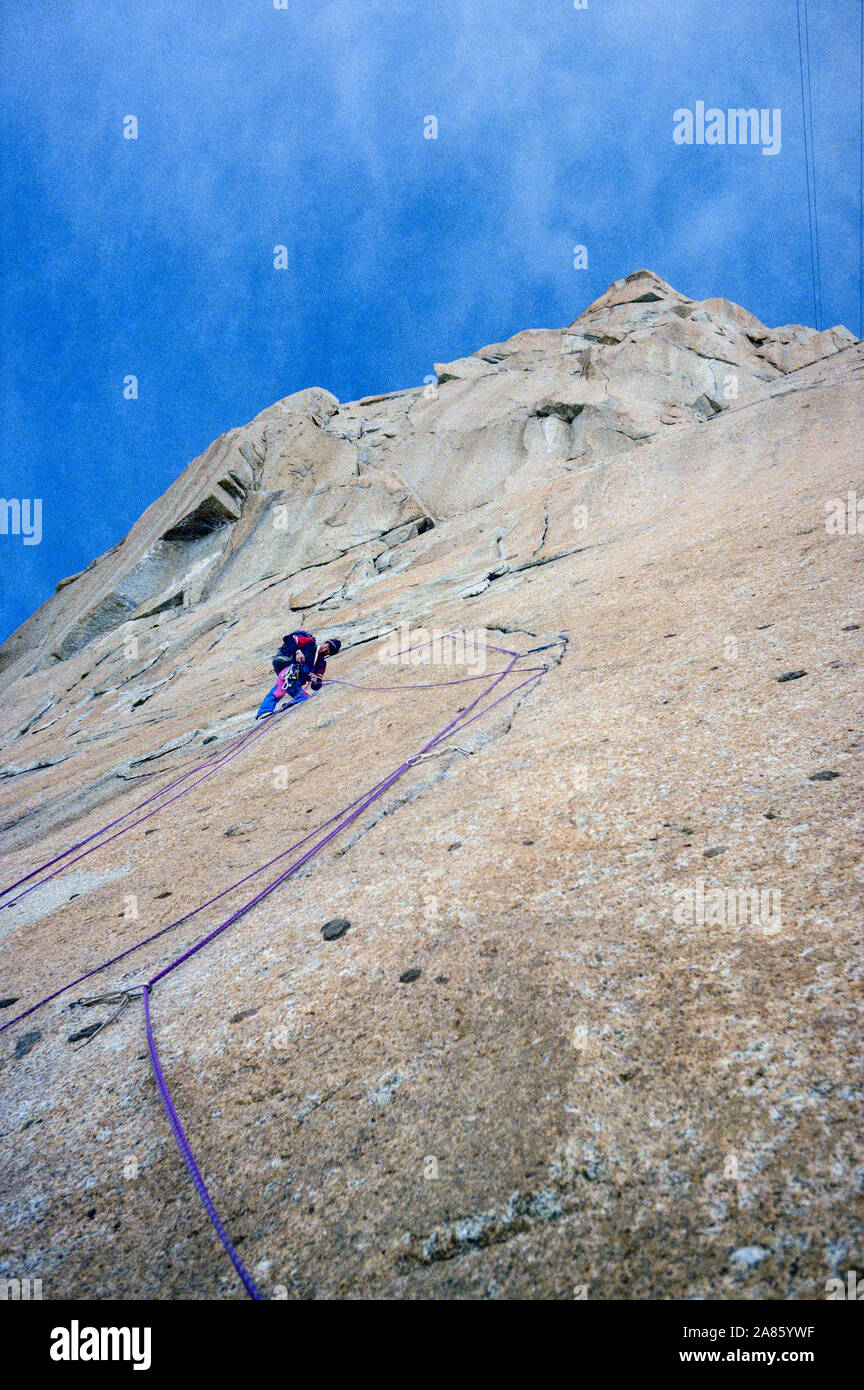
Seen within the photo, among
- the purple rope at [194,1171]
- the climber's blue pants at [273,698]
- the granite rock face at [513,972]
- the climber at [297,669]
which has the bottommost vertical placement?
the purple rope at [194,1171]

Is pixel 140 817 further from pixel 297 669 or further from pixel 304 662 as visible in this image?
pixel 304 662

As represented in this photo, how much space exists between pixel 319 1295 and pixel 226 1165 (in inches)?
20.3

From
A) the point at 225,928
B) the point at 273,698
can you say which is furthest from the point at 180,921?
the point at 273,698

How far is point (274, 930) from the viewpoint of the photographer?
10.1ft

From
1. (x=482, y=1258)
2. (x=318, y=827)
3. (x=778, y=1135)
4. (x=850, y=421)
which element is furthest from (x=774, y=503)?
(x=482, y=1258)

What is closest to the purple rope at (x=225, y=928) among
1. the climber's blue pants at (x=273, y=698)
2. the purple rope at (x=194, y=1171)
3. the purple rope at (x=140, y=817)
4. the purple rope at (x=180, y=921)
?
the purple rope at (x=194, y=1171)

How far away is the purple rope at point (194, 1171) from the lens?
5.24 feet

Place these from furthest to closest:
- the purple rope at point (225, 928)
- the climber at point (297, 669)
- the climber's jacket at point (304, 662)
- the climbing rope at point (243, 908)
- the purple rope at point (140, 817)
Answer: the climber's jacket at point (304, 662) → the climber at point (297, 669) → the purple rope at point (140, 817) → the climbing rope at point (243, 908) → the purple rope at point (225, 928)

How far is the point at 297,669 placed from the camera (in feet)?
26.0

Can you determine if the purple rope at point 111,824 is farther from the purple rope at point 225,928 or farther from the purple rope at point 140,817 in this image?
the purple rope at point 225,928

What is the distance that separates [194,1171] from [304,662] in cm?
644

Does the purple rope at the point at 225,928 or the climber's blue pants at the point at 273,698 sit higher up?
the climber's blue pants at the point at 273,698

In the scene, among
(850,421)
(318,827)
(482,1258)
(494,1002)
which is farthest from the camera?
(850,421)
